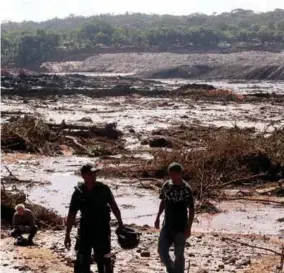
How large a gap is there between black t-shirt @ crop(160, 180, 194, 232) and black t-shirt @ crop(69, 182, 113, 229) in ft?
2.44

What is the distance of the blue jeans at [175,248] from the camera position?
684 cm

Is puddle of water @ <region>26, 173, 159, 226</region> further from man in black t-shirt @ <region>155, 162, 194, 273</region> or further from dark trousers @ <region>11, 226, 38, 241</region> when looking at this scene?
man in black t-shirt @ <region>155, 162, 194, 273</region>

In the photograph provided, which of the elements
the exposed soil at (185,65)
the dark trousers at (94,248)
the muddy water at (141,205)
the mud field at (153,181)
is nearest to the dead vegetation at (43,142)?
the mud field at (153,181)

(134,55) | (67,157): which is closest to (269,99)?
(67,157)

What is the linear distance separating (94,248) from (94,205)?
19.1 inches

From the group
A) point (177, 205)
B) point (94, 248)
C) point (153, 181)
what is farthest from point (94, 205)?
point (153, 181)

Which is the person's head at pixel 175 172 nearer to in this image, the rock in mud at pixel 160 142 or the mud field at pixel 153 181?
the mud field at pixel 153 181

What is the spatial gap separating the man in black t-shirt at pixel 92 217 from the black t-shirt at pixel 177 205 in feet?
2.19

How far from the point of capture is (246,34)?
130 metres

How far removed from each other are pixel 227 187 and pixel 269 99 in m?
31.7

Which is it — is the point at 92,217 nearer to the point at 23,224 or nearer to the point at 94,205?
the point at 94,205

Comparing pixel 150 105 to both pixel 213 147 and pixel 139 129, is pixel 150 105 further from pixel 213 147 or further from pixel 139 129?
pixel 213 147

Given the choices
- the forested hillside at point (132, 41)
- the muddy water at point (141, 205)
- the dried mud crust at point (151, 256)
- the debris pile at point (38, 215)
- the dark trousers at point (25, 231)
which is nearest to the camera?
the dried mud crust at point (151, 256)

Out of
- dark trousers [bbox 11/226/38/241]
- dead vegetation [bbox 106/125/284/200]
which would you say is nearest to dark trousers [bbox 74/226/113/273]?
dark trousers [bbox 11/226/38/241]
